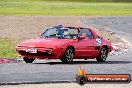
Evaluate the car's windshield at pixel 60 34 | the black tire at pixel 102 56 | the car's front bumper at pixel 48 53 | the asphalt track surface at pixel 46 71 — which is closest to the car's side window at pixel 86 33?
the car's windshield at pixel 60 34

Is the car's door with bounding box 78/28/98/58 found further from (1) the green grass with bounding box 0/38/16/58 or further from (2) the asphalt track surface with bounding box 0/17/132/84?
(1) the green grass with bounding box 0/38/16/58

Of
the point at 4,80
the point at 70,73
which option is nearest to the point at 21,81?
the point at 4,80

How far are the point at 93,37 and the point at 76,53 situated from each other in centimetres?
158

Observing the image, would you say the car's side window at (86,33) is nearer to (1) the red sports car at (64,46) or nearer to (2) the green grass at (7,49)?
(1) the red sports car at (64,46)

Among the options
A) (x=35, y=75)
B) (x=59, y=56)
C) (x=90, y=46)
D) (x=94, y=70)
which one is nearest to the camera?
(x=35, y=75)

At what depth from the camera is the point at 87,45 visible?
69.9 feet

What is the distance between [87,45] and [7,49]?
602 centimetres

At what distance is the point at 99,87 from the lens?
1284 cm

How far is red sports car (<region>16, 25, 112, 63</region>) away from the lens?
19.6 m

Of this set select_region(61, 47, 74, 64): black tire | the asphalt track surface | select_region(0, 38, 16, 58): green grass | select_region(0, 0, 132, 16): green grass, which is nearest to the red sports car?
select_region(61, 47, 74, 64): black tire

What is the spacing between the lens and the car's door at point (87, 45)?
2099cm

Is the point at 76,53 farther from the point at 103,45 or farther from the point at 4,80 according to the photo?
the point at 4,80

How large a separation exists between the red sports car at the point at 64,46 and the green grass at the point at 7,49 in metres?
2.94

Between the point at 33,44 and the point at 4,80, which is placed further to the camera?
the point at 33,44
